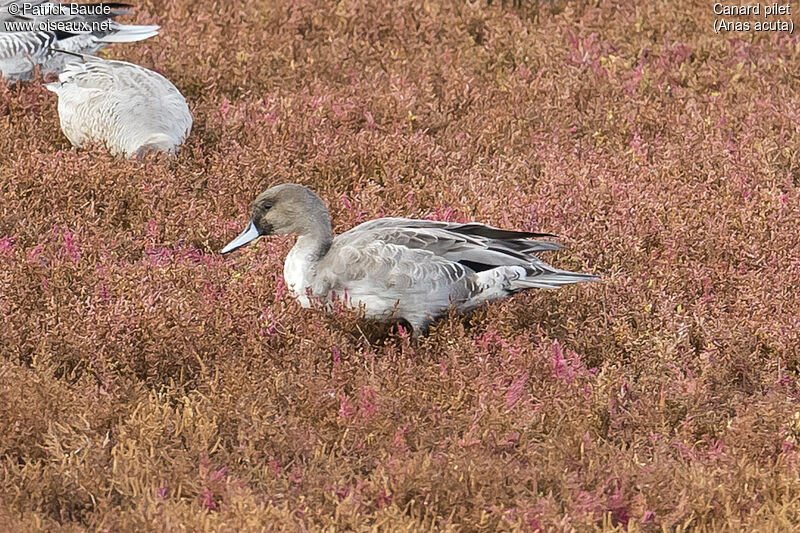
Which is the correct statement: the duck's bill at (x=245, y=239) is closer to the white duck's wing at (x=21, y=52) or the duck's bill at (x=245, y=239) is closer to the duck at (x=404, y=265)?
the duck at (x=404, y=265)

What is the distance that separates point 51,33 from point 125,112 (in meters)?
1.61

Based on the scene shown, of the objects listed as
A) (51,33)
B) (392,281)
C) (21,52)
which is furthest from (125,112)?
(392,281)

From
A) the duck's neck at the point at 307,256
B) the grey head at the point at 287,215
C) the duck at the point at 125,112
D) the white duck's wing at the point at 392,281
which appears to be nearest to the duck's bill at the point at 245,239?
the grey head at the point at 287,215

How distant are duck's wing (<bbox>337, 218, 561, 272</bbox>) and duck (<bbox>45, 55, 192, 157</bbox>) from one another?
2.41 m

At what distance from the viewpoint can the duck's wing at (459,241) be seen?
→ 203 inches

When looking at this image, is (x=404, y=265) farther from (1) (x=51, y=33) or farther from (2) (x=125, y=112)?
(1) (x=51, y=33)

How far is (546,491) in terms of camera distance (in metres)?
4.22

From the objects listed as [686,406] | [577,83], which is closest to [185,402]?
[686,406]

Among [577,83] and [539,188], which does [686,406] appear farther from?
[577,83]

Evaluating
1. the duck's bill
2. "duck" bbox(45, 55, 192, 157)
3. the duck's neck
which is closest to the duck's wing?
the duck's neck

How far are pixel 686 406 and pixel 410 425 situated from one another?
4.18ft

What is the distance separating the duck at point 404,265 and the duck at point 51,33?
150 inches

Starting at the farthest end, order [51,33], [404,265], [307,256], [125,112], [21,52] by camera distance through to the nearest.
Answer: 1. [51,33]
2. [21,52]
3. [125,112]
4. [307,256]
5. [404,265]

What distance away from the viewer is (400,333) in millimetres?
5160
